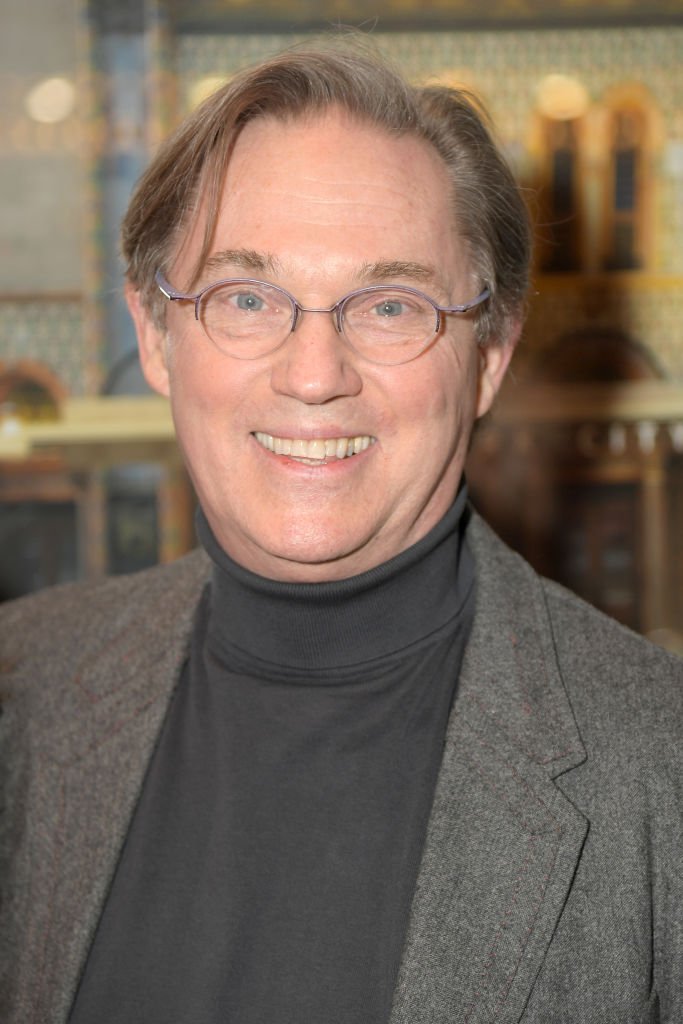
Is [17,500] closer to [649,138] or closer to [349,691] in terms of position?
[349,691]

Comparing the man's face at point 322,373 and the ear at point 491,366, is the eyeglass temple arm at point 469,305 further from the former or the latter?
the ear at point 491,366

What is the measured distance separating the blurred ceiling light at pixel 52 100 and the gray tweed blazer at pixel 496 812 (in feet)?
4.66

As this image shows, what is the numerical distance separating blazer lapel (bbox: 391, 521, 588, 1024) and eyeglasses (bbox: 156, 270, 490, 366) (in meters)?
0.43

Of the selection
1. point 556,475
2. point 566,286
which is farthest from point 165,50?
point 556,475

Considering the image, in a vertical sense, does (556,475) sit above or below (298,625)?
below

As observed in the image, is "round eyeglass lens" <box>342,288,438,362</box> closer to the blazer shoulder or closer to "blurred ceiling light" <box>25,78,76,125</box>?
the blazer shoulder

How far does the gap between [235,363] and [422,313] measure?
252 mm

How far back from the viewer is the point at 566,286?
2717 mm

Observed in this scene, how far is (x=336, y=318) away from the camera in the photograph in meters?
1.46

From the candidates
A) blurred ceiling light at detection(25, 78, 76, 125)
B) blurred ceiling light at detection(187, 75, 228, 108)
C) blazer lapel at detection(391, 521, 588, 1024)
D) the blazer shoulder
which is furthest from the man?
blurred ceiling light at detection(25, 78, 76, 125)

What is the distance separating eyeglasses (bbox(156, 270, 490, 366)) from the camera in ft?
4.81

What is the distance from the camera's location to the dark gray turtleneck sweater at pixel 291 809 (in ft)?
4.63

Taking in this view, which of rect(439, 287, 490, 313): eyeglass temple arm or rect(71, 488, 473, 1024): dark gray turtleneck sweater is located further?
rect(439, 287, 490, 313): eyeglass temple arm

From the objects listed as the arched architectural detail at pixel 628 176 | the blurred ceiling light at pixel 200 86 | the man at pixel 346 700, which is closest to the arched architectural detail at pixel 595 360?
the arched architectural detail at pixel 628 176
